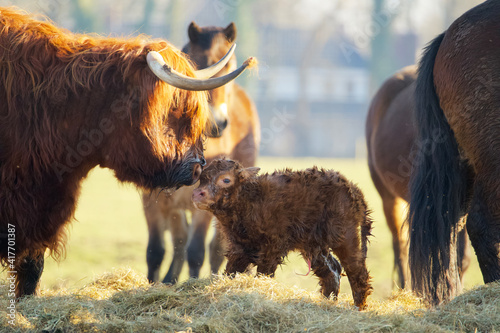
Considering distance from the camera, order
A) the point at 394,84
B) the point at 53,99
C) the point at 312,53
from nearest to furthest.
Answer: the point at 53,99 < the point at 394,84 < the point at 312,53

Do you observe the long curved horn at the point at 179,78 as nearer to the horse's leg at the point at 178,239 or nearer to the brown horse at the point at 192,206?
the brown horse at the point at 192,206

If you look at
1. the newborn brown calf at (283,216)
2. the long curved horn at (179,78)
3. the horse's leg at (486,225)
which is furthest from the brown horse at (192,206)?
the horse's leg at (486,225)

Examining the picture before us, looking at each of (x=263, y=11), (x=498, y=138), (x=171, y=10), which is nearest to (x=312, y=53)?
(x=263, y=11)

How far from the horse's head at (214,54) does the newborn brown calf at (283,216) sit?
5.93 feet

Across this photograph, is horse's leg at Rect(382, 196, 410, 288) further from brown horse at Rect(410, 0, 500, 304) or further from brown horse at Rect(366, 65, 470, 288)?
brown horse at Rect(410, 0, 500, 304)

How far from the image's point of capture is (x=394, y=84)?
590 cm

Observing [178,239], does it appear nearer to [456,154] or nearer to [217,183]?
[217,183]

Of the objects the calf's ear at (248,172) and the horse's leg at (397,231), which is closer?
the calf's ear at (248,172)

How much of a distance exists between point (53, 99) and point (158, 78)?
607 mm

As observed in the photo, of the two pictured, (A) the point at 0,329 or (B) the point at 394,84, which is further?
(B) the point at 394,84

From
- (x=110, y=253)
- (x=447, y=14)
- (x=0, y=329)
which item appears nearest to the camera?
(x=0, y=329)

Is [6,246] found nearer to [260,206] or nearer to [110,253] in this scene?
[260,206]

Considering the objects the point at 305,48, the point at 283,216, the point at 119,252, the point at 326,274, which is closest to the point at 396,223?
the point at 326,274

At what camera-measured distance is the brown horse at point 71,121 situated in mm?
2926
